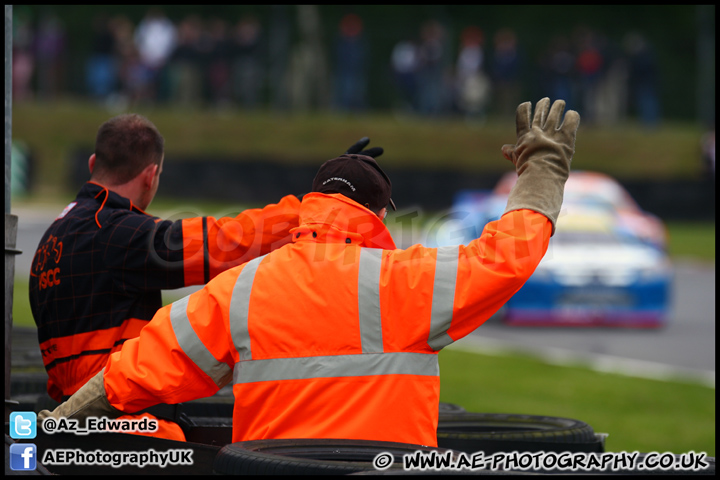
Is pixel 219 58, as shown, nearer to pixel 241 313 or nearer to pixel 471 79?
pixel 471 79

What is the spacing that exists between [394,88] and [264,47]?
376cm

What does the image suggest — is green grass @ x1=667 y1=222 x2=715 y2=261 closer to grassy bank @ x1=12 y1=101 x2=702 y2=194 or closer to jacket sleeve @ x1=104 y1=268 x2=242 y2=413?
grassy bank @ x1=12 y1=101 x2=702 y2=194

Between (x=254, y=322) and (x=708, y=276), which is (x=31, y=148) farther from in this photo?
(x=254, y=322)

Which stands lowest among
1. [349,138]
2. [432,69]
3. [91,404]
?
[91,404]

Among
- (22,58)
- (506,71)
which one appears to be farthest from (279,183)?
(22,58)

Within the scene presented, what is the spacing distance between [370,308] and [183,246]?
1.04 meters

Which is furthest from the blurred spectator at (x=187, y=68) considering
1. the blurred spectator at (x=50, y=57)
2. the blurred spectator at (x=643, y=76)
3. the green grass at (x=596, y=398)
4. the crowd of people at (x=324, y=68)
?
the green grass at (x=596, y=398)

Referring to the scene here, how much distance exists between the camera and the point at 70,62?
26859 mm

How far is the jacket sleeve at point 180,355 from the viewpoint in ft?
9.66

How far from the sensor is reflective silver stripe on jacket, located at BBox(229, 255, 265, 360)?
2912 mm

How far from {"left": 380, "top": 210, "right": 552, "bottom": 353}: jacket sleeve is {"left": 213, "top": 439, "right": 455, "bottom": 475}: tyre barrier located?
303 millimetres

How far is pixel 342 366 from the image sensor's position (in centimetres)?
290

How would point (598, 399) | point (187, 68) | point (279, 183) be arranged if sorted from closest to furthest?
point (598, 399) → point (279, 183) → point (187, 68)

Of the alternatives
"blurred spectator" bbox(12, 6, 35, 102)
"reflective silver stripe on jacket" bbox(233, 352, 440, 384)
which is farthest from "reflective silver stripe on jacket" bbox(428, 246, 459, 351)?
"blurred spectator" bbox(12, 6, 35, 102)
